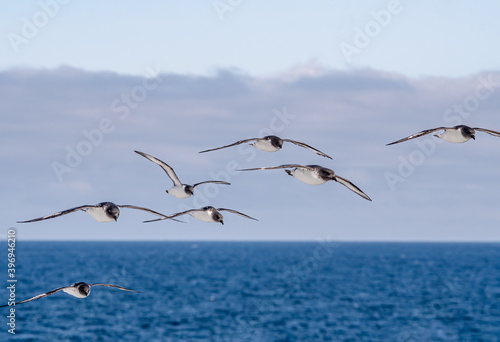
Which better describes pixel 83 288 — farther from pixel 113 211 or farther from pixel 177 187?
pixel 177 187

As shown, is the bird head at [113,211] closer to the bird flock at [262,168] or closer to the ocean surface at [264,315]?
the bird flock at [262,168]

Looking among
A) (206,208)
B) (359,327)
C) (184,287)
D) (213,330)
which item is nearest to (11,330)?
(213,330)

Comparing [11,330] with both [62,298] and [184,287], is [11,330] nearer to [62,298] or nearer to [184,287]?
[62,298]

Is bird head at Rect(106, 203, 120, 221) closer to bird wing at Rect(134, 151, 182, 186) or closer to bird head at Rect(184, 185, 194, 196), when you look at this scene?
bird wing at Rect(134, 151, 182, 186)

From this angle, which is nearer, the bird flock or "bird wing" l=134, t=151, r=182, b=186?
the bird flock

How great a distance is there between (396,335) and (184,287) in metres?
82.9

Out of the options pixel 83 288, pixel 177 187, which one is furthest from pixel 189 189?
pixel 83 288

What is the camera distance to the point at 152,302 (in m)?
163

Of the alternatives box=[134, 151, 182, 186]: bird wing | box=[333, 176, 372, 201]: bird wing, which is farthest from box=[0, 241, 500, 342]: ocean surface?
box=[333, 176, 372, 201]: bird wing

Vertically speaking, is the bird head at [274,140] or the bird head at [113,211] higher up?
the bird head at [274,140]

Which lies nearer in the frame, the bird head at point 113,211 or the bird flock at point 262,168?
the bird flock at point 262,168

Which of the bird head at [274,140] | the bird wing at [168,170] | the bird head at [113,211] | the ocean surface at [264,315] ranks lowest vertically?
the ocean surface at [264,315]

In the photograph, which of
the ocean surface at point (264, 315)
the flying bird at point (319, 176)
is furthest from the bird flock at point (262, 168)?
the ocean surface at point (264, 315)

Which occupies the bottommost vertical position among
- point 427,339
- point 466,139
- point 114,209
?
point 427,339
